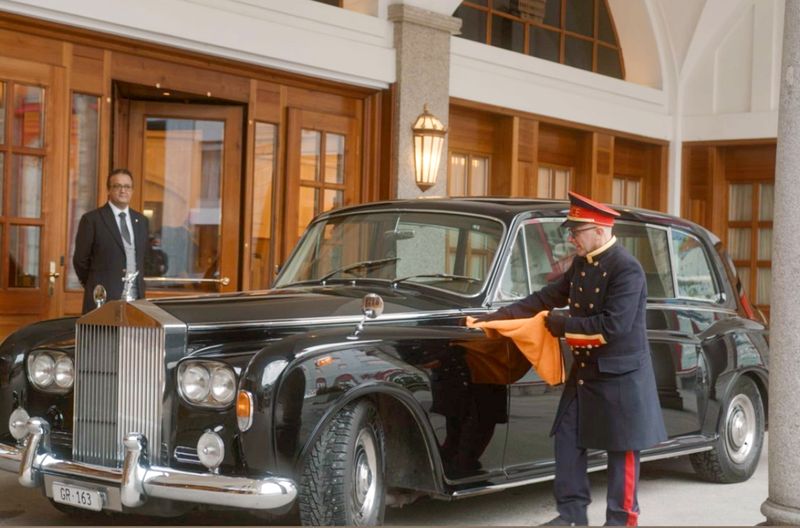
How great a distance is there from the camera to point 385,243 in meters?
6.31

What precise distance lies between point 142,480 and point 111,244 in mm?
3739

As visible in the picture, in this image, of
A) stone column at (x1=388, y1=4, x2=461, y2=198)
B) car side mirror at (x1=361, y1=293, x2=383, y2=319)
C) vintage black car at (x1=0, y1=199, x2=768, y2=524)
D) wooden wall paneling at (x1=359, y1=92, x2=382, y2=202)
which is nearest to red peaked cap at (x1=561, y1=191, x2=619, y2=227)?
vintage black car at (x1=0, y1=199, x2=768, y2=524)

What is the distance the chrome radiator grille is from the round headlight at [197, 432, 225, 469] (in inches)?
9.7

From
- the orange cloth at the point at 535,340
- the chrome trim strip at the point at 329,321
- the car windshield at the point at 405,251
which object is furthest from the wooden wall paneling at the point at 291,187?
the orange cloth at the point at 535,340

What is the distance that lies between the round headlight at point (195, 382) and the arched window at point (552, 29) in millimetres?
9388

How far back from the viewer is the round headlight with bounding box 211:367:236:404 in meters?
4.72

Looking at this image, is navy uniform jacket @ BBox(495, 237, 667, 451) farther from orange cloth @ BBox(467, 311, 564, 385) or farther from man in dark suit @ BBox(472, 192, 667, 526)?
orange cloth @ BBox(467, 311, 564, 385)

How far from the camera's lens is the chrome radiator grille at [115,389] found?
193 inches

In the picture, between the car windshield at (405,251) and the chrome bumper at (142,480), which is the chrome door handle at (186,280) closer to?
the car windshield at (405,251)

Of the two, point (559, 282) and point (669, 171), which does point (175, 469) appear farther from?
point (669, 171)

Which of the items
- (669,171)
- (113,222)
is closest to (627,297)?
(113,222)

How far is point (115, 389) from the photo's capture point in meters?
5.02

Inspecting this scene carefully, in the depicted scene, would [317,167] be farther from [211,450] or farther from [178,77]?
[211,450]

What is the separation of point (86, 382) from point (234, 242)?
6.02m
